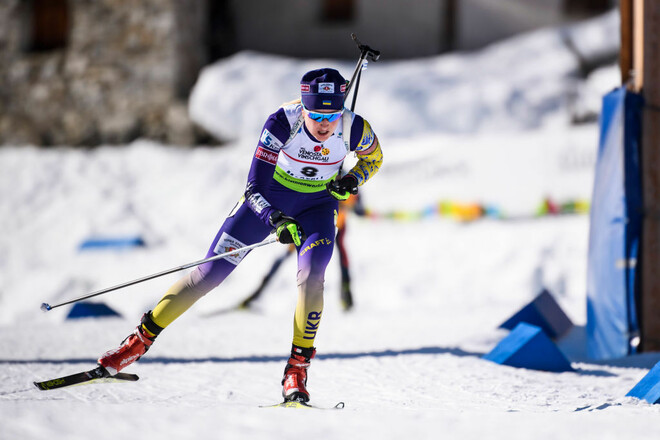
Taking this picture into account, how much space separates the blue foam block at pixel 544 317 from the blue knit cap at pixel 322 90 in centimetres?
290

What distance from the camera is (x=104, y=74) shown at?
14.7 metres

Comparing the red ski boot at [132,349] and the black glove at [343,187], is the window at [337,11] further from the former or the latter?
the red ski boot at [132,349]

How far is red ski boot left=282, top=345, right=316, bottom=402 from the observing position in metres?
3.57

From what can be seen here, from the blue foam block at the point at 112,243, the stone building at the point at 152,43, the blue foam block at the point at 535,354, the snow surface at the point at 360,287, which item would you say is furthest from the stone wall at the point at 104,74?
the blue foam block at the point at 535,354

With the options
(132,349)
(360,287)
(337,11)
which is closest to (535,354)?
(132,349)

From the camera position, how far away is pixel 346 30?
50.7ft

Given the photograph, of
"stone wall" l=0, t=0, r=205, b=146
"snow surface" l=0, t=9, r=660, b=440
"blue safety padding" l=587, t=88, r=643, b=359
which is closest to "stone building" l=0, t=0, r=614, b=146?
"stone wall" l=0, t=0, r=205, b=146

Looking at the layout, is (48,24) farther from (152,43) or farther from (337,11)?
(337,11)

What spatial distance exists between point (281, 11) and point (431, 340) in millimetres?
11459

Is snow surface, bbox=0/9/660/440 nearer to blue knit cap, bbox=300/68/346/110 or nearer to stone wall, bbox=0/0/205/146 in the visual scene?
stone wall, bbox=0/0/205/146

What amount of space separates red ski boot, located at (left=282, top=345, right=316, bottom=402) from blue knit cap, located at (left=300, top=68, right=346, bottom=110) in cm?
124

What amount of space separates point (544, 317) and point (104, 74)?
37.2ft

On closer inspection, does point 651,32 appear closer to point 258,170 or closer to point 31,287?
point 258,170

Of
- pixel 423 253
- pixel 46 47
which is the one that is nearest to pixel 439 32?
pixel 423 253
